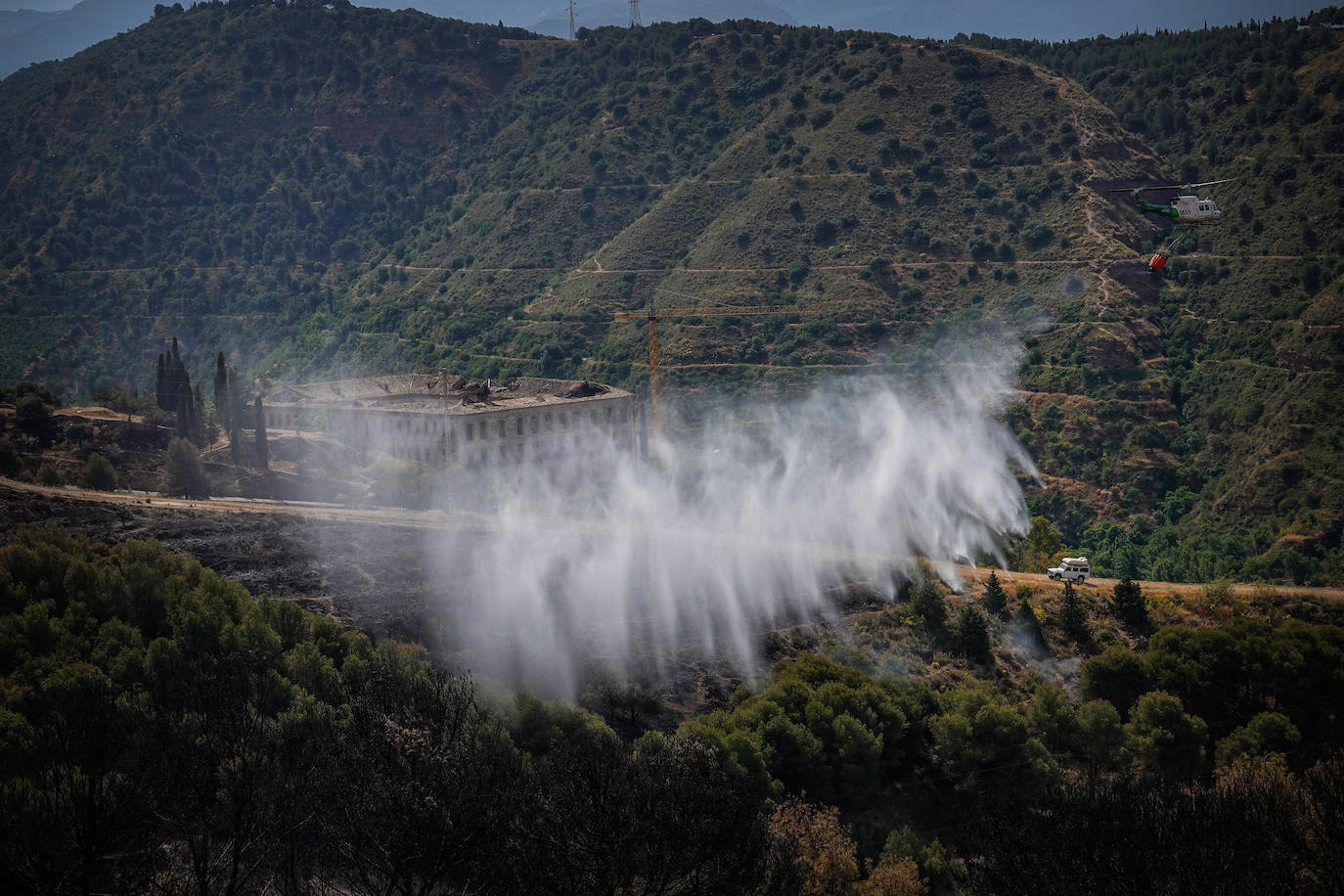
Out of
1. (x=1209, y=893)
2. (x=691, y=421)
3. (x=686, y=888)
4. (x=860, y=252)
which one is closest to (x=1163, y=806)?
(x=1209, y=893)

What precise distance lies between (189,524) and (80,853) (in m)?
36.5

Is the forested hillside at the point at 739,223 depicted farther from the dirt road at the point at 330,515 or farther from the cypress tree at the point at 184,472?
the cypress tree at the point at 184,472

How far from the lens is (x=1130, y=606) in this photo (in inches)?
2260

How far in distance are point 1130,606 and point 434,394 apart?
5098 cm

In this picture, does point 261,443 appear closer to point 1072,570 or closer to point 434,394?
point 434,394

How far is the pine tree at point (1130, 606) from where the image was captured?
57.4 metres

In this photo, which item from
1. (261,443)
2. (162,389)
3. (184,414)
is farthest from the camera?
(162,389)

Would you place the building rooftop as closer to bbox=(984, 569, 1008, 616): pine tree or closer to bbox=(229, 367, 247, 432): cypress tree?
bbox=(229, 367, 247, 432): cypress tree

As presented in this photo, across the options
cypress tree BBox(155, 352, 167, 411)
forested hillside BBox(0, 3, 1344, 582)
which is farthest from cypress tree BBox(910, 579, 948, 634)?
cypress tree BBox(155, 352, 167, 411)

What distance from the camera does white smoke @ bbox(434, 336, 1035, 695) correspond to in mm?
58844

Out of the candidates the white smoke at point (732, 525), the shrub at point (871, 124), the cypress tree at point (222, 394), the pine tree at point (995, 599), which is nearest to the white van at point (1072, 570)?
the white smoke at point (732, 525)

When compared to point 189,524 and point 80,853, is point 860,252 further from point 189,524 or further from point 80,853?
point 80,853

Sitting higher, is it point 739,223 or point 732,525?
point 739,223

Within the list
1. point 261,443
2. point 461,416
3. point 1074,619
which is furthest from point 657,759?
point 261,443
